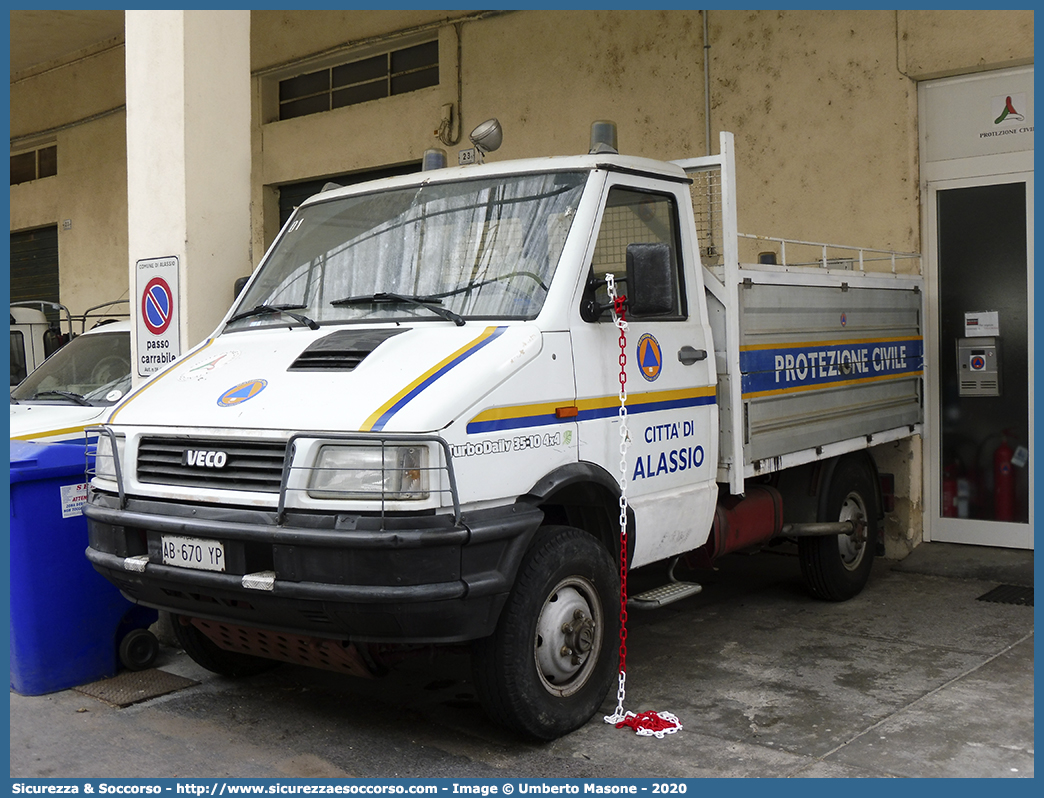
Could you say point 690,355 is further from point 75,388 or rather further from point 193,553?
point 75,388

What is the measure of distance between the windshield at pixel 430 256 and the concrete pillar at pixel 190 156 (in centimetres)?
87

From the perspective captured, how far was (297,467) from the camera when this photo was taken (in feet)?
12.9

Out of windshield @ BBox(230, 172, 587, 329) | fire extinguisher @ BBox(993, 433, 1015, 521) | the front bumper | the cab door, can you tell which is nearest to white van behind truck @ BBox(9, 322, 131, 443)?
windshield @ BBox(230, 172, 587, 329)

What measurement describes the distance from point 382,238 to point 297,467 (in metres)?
1.55

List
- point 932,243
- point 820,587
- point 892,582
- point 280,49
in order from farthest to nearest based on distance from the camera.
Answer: point 280,49, point 932,243, point 892,582, point 820,587

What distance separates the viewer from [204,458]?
4.25 metres

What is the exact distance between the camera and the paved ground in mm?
4293

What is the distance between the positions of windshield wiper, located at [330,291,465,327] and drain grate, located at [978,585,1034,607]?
14.2ft

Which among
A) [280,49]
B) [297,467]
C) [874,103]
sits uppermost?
[280,49]

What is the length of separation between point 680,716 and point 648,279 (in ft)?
6.43

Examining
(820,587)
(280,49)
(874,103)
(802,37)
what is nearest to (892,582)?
(820,587)

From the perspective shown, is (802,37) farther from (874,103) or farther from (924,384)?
(924,384)

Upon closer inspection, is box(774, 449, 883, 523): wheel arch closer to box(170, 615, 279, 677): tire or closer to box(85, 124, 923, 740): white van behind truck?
box(85, 124, 923, 740): white van behind truck

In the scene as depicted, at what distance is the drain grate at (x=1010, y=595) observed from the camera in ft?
22.5
